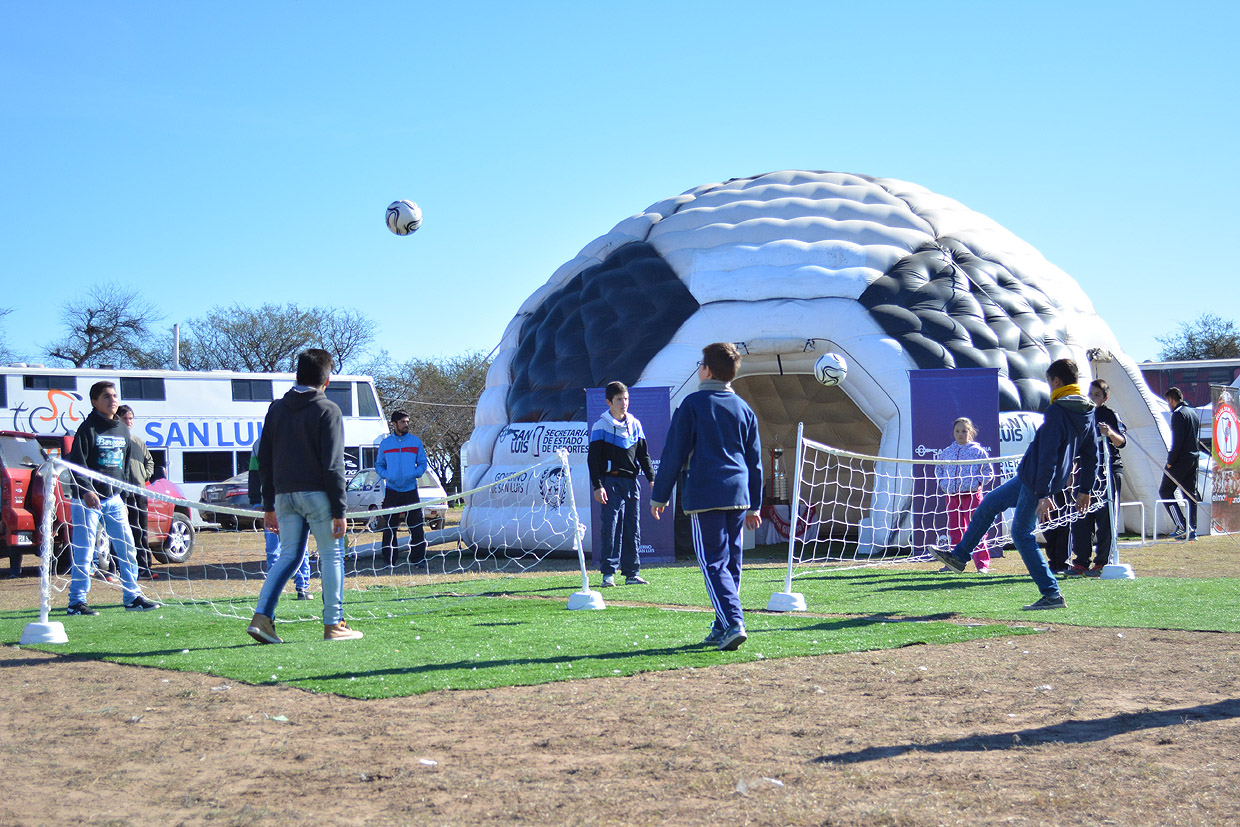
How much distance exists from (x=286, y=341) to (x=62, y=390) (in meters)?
26.1

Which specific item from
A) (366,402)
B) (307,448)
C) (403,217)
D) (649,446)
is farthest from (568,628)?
(366,402)

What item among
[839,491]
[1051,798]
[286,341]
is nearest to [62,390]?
[839,491]

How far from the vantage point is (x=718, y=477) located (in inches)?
222

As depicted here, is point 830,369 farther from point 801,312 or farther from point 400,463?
point 400,463

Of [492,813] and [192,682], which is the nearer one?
[492,813]

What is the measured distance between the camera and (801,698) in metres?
4.38

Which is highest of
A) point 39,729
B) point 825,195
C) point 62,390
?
point 825,195

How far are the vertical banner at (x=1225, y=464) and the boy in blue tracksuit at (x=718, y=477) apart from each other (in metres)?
10.7

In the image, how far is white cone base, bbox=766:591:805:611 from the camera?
7.19m

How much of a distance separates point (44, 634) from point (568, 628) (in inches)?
123

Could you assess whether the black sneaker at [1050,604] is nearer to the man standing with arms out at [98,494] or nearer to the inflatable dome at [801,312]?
the inflatable dome at [801,312]

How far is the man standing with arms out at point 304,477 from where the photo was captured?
19.6 feet

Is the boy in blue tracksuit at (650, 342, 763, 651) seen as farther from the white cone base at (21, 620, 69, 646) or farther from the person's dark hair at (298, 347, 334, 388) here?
the white cone base at (21, 620, 69, 646)

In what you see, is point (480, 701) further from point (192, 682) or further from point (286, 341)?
point (286, 341)
